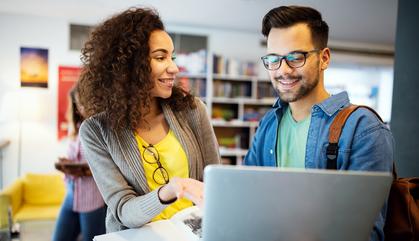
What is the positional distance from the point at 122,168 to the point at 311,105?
0.71m

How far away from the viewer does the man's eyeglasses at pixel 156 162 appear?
1233 mm

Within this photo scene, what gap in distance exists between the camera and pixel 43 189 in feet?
12.1

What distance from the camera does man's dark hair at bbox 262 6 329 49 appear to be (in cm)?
101

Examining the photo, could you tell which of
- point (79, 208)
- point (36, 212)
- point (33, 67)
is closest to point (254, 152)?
point (79, 208)

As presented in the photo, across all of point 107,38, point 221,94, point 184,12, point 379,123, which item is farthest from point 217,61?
point 379,123

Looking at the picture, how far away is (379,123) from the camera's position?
0.91m

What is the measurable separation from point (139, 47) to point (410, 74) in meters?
1.48

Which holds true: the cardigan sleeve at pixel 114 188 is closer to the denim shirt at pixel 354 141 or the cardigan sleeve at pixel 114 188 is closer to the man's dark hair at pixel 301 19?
the denim shirt at pixel 354 141

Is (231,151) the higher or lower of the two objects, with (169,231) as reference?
lower

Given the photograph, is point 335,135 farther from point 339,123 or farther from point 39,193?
point 39,193

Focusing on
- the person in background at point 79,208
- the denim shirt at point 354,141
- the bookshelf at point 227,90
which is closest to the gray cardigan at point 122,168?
the denim shirt at point 354,141

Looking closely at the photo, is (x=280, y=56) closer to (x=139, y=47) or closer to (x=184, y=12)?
(x=139, y=47)

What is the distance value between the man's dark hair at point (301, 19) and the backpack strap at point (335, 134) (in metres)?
0.23

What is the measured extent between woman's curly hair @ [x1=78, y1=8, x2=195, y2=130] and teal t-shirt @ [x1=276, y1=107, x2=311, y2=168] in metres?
0.53
